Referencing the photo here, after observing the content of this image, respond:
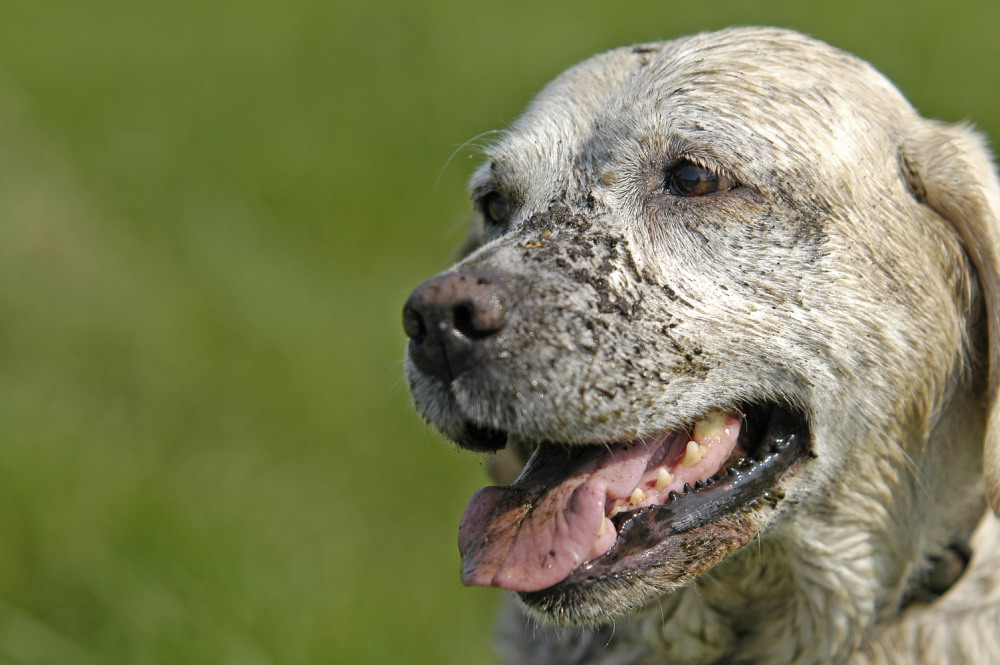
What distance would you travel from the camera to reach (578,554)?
9.37 feet

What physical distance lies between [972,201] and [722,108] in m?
0.71

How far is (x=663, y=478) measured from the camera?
9.91 ft

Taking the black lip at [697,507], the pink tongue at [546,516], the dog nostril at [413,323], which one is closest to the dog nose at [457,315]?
the dog nostril at [413,323]

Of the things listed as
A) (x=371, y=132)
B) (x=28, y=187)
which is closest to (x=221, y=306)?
(x=28, y=187)

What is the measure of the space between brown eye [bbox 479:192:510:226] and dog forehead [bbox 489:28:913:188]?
0.44ft

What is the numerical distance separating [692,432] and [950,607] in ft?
2.87

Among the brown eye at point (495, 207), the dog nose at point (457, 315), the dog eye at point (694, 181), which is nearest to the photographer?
the dog nose at point (457, 315)

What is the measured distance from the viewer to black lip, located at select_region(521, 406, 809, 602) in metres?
2.87

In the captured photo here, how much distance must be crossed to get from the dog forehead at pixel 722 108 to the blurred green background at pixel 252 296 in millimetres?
650

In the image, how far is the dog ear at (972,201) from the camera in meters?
2.99

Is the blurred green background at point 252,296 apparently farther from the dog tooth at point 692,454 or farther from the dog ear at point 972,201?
the dog tooth at point 692,454

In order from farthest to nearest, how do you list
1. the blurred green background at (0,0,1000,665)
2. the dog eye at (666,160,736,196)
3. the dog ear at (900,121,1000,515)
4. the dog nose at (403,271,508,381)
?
the blurred green background at (0,0,1000,665)
the dog eye at (666,160,736,196)
the dog ear at (900,121,1000,515)
the dog nose at (403,271,508,381)

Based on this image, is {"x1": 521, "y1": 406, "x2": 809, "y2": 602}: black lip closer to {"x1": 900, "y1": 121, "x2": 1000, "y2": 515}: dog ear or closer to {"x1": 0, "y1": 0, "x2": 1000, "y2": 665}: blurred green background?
{"x1": 900, "y1": 121, "x2": 1000, "y2": 515}: dog ear

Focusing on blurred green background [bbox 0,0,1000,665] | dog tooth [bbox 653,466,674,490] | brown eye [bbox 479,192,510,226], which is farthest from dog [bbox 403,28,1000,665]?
blurred green background [bbox 0,0,1000,665]
